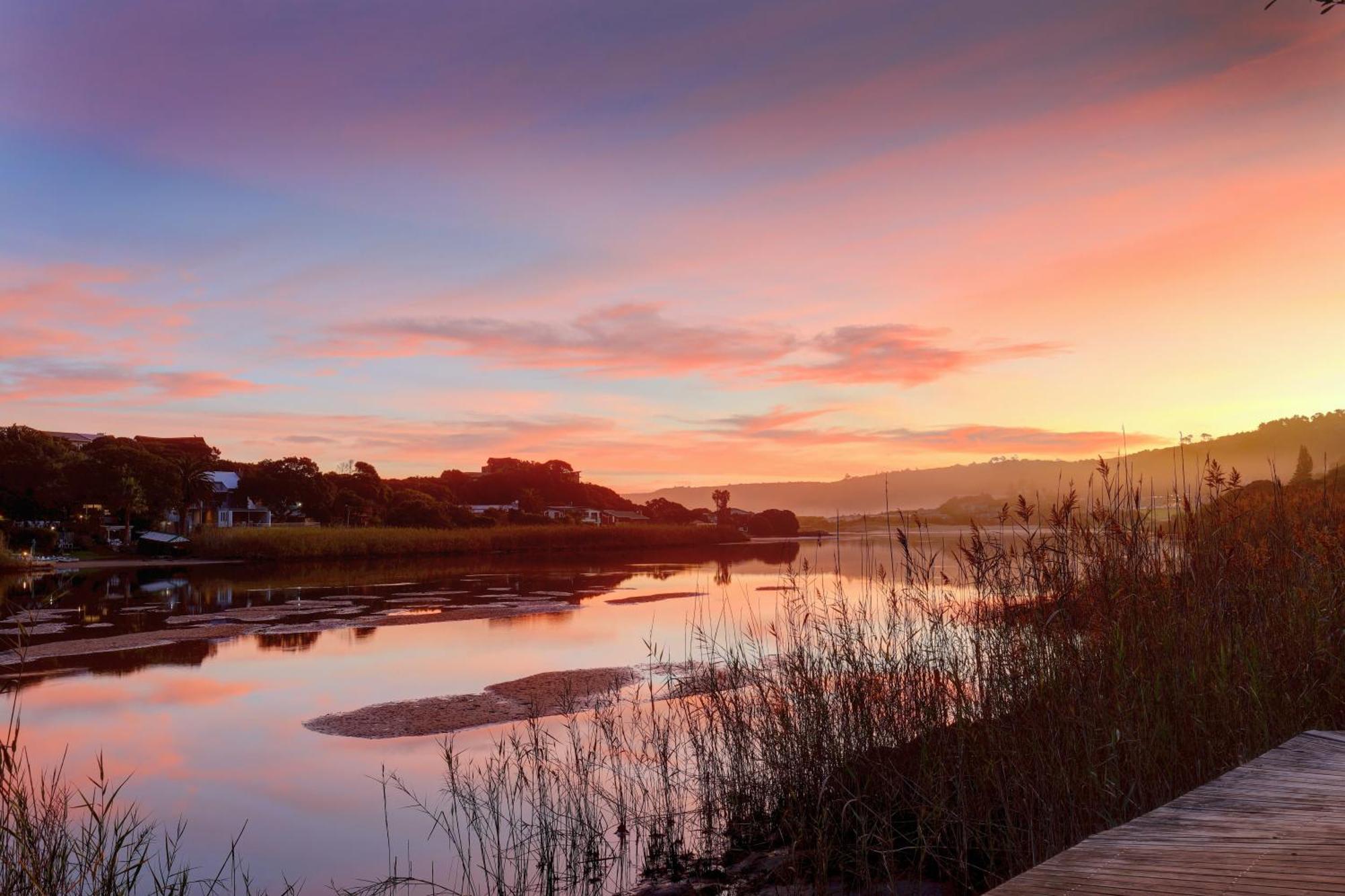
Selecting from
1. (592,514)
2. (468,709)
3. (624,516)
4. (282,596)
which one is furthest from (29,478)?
(624,516)

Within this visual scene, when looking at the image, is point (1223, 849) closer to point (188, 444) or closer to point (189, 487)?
point (189, 487)

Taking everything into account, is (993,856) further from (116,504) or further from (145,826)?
(116,504)

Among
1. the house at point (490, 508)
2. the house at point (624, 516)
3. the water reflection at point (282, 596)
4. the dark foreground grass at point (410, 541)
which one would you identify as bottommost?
the water reflection at point (282, 596)

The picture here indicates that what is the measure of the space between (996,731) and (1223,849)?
4.36 m

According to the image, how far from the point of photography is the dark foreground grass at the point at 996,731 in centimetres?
511

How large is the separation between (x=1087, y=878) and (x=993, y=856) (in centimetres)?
428

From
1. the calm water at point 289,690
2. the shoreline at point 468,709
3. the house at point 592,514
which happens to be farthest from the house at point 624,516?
the shoreline at point 468,709

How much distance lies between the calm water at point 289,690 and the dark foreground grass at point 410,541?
45.4ft

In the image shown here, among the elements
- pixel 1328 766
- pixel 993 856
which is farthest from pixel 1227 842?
pixel 993 856

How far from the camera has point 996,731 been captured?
19.2 ft

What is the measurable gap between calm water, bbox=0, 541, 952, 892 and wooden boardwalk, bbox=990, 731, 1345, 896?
356 centimetres

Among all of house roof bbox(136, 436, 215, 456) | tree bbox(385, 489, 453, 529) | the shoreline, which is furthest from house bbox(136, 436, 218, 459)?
the shoreline

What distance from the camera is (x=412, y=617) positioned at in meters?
22.8

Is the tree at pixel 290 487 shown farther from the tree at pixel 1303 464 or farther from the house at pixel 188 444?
the tree at pixel 1303 464
